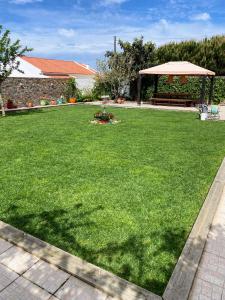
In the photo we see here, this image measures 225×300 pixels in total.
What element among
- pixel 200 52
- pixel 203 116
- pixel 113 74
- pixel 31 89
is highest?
pixel 200 52

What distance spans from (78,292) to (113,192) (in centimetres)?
283

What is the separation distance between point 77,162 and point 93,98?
21.2m

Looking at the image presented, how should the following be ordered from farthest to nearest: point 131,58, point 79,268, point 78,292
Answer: point 131,58 → point 79,268 → point 78,292

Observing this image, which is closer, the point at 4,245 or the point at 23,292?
the point at 23,292

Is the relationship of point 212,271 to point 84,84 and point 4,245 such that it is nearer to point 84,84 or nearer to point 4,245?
point 4,245

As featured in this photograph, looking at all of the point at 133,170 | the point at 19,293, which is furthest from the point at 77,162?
the point at 19,293

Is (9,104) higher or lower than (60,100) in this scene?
lower

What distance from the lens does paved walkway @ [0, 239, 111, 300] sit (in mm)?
3125

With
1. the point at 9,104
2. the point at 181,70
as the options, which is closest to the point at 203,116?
the point at 181,70

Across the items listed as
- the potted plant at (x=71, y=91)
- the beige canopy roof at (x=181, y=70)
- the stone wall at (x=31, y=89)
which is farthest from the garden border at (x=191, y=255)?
the potted plant at (x=71, y=91)

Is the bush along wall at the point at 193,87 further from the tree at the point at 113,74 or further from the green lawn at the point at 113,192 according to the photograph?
the green lawn at the point at 113,192

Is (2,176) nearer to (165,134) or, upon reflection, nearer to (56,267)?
(56,267)

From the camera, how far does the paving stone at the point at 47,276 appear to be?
3271mm

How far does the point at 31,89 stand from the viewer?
23250mm
